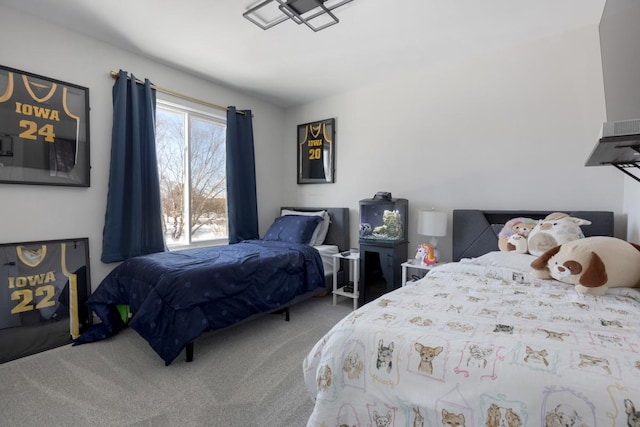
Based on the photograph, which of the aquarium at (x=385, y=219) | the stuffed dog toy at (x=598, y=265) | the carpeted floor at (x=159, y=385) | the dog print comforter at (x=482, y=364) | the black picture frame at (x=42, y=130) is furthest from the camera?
the aquarium at (x=385, y=219)

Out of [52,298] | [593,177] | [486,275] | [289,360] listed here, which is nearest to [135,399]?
[289,360]

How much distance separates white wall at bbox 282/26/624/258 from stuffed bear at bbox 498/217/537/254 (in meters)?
0.37

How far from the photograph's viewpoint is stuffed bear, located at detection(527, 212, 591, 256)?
192cm

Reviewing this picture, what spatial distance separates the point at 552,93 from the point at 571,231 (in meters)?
1.25

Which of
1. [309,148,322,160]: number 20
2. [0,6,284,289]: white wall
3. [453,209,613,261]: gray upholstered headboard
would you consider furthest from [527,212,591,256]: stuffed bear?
[0,6,284,289]: white wall

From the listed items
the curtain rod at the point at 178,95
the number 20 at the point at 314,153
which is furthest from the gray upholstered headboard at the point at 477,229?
the curtain rod at the point at 178,95

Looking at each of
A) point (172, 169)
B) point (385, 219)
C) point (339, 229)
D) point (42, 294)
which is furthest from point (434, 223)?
point (42, 294)

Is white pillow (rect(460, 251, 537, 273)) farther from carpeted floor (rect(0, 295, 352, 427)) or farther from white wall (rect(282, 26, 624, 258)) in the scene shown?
carpeted floor (rect(0, 295, 352, 427))

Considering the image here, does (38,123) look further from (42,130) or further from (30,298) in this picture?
(30,298)

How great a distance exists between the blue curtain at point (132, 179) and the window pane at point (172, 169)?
0.24 meters

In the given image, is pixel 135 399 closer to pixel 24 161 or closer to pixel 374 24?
pixel 24 161

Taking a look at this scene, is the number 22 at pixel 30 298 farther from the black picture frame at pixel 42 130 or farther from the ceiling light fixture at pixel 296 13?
the ceiling light fixture at pixel 296 13

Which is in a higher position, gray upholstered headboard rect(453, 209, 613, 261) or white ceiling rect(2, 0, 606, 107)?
white ceiling rect(2, 0, 606, 107)

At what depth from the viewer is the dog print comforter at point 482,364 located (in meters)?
0.74
